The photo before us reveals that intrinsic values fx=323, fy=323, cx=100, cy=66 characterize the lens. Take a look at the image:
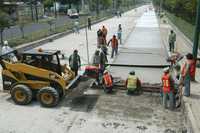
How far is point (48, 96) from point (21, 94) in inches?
37.0

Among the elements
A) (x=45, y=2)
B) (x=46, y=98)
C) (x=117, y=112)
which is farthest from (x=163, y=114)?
(x=45, y=2)

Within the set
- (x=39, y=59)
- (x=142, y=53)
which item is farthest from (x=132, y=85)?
(x=142, y=53)

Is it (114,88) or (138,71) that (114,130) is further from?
(138,71)

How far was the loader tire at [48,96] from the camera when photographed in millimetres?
10328

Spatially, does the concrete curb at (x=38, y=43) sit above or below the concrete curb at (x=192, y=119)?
above

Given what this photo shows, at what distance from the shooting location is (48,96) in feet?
34.4

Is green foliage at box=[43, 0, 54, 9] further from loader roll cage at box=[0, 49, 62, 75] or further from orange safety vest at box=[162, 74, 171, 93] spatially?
orange safety vest at box=[162, 74, 171, 93]

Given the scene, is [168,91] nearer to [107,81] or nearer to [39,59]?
[107,81]

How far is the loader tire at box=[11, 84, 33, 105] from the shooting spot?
414 inches

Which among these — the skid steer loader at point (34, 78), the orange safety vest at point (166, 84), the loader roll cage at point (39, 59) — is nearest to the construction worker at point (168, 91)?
the orange safety vest at point (166, 84)

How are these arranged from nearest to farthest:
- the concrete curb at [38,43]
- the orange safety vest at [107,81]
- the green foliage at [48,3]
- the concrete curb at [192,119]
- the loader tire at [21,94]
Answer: the concrete curb at [192,119] → the loader tire at [21,94] → the orange safety vest at [107,81] → the concrete curb at [38,43] → the green foliage at [48,3]

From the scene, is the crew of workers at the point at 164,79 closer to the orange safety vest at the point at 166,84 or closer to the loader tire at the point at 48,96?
the orange safety vest at the point at 166,84

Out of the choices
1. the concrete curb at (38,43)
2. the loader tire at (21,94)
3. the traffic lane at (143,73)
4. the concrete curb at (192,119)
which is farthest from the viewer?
the concrete curb at (38,43)

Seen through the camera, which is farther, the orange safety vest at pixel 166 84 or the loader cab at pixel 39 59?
the loader cab at pixel 39 59
